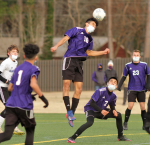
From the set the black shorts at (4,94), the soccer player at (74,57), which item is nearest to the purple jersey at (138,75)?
the soccer player at (74,57)

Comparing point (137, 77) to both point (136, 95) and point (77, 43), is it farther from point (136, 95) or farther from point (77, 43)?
point (77, 43)

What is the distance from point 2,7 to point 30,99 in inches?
1184

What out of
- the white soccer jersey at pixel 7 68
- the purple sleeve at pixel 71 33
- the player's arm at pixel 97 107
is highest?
the purple sleeve at pixel 71 33

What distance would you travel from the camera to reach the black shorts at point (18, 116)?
6.44 m

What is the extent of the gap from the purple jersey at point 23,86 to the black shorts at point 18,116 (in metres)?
0.07

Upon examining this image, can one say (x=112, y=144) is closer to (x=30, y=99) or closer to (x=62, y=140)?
(x=62, y=140)

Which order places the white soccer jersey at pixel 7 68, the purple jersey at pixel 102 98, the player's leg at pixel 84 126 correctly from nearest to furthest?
the player's leg at pixel 84 126
the purple jersey at pixel 102 98
the white soccer jersey at pixel 7 68

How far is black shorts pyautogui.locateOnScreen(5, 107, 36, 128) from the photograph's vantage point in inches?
254

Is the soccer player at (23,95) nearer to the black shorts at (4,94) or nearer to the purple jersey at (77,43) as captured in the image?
the purple jersey at (77,43)

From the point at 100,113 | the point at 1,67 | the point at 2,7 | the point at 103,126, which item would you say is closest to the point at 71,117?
the point at 100,113

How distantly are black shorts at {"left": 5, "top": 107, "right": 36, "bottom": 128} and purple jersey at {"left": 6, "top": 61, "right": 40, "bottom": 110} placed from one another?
2.8 inches

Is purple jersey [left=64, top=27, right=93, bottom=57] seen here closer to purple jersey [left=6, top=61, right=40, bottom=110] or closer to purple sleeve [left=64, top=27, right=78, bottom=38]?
purple sleeve [left=64, top=27, right=78, bottom=38]

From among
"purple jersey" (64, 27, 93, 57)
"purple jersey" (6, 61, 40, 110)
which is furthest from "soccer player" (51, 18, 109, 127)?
"purple jersey" (6, 61, 40, 110)

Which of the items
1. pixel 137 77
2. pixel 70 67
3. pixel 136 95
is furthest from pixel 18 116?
pixel 136 95
